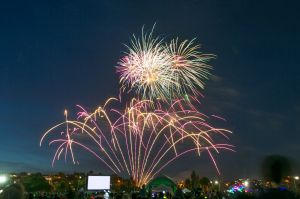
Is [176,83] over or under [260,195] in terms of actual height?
over

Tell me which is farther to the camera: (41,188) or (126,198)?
(41,188)

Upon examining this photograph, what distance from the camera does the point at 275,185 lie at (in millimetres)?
5402

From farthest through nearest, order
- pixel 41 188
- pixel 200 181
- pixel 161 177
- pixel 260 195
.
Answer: pixel 200 181 → pixel 41 188 → pixel 161 177 → pixel 260 195

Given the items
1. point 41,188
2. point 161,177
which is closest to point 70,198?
point 161,177

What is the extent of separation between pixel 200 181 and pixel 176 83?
128583 mm

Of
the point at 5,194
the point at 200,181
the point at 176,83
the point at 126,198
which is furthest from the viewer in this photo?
the point at 200,181

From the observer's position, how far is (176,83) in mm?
29125

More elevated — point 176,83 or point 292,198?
point 176,83

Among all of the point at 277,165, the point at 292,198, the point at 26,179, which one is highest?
the point at 26,179

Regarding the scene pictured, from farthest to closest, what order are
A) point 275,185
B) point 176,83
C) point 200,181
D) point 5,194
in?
point 200,181
point 176,83
point 5,194
point 275,185

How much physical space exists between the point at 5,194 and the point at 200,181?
150355mm

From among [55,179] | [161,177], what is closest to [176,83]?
[161,177]

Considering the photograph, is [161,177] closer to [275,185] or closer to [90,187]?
[90,187]

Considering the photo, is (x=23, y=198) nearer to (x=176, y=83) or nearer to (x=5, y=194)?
(x=5, y=194)
